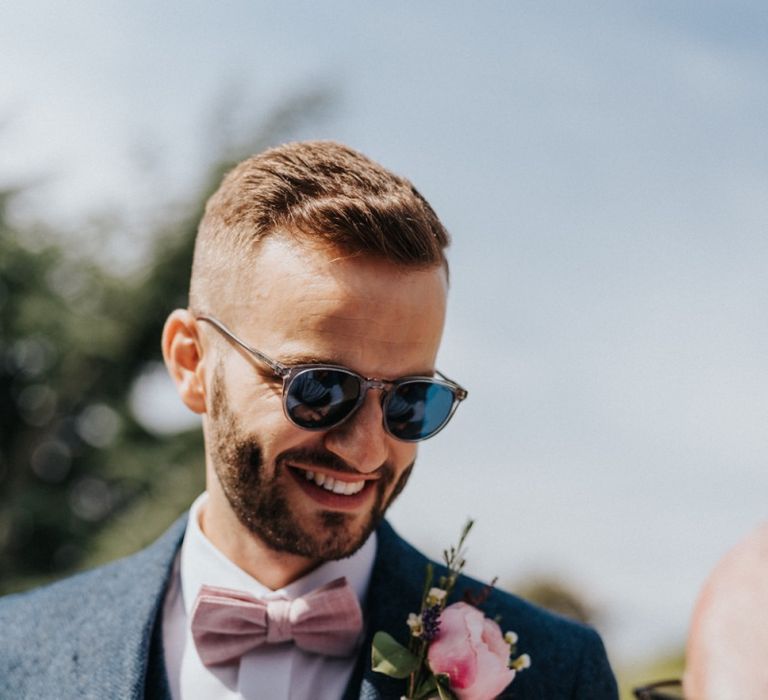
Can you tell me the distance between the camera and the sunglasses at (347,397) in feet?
8.74

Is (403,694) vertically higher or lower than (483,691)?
lower

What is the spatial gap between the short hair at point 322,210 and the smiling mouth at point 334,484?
24.5 inches

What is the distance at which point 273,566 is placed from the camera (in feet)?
9.71

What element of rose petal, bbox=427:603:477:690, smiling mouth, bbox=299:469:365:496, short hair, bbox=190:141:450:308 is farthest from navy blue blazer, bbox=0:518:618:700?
short hair, bbox=190:141:450:308

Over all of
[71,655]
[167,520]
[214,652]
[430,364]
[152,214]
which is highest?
[430,364]

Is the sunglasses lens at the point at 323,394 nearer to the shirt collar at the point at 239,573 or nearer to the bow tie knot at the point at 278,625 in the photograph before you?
the shirt collar at the point at 239,573

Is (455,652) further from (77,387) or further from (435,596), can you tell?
(77,387)

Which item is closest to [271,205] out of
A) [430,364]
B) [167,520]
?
[430,364]

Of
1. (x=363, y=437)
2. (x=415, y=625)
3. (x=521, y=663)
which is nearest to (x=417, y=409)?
(x=363, y=437)

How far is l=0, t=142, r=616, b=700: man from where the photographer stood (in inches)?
106

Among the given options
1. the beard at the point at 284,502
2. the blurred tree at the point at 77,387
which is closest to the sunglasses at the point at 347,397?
the beard at the point at 284,502

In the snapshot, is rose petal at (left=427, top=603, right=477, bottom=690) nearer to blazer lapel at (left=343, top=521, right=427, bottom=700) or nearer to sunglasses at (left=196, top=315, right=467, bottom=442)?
blazer lapel at (left=343, top=521, right=427, bottom=700)

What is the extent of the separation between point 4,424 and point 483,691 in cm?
1071

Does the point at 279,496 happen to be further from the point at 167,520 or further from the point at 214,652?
the point at 167,520
